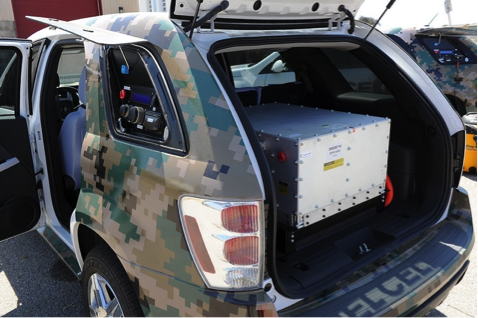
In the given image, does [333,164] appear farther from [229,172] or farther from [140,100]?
[140,100]

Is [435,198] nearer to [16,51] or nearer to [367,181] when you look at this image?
[367,181]

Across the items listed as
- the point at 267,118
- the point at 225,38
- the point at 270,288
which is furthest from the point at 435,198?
the point at 225,38

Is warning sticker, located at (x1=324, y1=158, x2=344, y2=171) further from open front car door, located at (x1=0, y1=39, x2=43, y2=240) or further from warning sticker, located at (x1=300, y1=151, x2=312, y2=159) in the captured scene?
open front car door, located at (x1=0, y1=39, x2=43, y2=240)

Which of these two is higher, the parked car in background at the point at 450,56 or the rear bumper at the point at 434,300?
the parked car in background at the point at 450,56

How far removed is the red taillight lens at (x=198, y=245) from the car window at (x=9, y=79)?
1896 mm

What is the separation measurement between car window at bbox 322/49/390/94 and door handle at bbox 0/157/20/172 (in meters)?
2.36

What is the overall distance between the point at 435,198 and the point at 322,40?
1.27 metres

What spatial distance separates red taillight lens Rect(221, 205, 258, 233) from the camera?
156 cm

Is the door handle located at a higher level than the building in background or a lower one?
lower

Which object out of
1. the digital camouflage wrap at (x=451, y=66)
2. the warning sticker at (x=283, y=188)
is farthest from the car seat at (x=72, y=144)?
the digital camouflage wrap at (x=451, y=66)

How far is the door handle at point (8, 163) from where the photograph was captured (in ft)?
8.68

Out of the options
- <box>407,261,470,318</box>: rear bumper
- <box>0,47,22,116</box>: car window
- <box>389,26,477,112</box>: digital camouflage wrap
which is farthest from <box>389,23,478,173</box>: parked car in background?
<box>0,47,22,116</box>: car window

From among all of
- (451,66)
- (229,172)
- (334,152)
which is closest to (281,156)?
(334,152)

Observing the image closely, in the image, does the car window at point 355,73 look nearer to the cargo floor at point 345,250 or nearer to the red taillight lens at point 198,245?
the cargo floor at point 345,250
